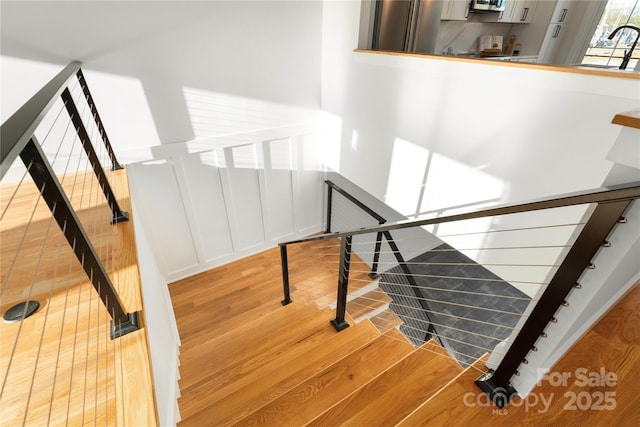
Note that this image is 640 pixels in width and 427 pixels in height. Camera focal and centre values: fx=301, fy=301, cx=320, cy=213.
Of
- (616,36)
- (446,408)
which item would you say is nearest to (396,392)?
(446,408)

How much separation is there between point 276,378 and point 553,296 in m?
1.53

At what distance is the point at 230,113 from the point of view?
289cm

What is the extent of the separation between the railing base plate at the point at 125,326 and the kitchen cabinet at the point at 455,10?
433 centimetres

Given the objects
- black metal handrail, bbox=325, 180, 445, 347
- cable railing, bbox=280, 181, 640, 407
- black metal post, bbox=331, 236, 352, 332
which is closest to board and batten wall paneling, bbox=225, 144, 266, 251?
cable railing, bbox=280, 181, 640, 407

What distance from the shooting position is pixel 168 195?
294 cm

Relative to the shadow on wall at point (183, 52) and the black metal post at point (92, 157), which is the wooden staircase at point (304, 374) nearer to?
the black metal post at point (92, 157)

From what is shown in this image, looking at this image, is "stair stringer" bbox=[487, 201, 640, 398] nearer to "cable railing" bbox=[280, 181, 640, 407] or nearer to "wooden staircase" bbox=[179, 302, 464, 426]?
"cable railing" bbox=[280, 181, 640, 407]

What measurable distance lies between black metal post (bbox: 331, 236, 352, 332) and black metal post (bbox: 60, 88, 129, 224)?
132 cm

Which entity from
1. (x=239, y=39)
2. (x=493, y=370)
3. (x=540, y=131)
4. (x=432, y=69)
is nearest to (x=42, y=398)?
(x=493, y=370)

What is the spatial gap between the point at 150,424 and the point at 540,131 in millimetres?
2100

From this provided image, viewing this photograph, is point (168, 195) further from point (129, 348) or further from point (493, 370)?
point (493, 370)

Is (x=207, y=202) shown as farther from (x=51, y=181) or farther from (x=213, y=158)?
(x=51, y=181)

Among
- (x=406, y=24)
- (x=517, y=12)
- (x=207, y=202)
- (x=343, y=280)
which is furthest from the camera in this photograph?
(x=517, y=12)

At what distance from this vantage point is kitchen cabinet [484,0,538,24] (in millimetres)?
4020
